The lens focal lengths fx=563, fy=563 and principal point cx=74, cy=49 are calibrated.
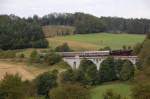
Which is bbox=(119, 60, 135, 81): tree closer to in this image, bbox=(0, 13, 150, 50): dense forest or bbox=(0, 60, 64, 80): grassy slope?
bbox=(0, 60, 64, 80): grassy slope

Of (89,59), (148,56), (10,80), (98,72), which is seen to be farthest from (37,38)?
(10,80)

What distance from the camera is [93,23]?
156 metres

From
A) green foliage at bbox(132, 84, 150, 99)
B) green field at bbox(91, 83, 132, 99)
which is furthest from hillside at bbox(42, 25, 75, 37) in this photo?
green foliage at bbox(132, 84, 150, 99)

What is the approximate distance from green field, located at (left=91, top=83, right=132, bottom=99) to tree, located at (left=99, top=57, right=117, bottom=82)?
14.4 ft

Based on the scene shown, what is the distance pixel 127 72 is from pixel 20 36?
51.1 meters

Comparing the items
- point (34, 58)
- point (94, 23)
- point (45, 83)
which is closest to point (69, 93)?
point (45, 83)

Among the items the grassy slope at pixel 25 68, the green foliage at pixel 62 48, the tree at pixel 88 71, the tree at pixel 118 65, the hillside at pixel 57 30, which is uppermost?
the tree at pixel 118 65

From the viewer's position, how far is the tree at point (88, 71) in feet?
258

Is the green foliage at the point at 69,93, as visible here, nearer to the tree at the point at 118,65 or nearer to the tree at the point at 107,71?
the tree at the point at 107,71

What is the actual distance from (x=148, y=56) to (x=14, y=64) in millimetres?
31506

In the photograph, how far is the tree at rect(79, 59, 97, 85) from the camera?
3094 inches

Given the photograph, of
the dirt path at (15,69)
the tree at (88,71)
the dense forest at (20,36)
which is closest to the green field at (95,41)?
the dense forest at (20,36)

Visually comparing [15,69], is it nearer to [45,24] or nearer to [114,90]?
[114,90]

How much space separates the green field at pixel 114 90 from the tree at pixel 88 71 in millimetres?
2582
